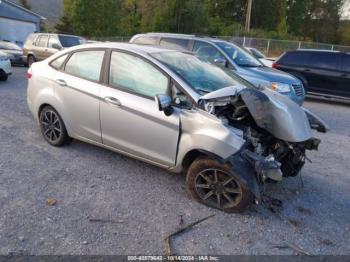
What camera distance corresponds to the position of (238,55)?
8.84 meters

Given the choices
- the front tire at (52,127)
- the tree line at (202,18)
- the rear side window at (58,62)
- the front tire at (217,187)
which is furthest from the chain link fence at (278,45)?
the front tire at (217,187)

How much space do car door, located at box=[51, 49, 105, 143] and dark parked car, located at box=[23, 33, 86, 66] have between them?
10.9 metres

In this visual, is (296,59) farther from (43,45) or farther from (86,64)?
(43,45)

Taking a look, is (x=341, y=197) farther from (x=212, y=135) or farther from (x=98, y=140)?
(x=98, y=140)

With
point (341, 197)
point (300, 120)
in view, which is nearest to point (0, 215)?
point (300, 120)

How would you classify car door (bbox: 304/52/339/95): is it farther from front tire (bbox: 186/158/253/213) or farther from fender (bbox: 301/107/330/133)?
front tire (bbox: 186/158/253/213)

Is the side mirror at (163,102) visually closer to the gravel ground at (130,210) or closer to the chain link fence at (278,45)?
the gravel ground at (130,210)

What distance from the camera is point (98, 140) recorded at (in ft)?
15.9

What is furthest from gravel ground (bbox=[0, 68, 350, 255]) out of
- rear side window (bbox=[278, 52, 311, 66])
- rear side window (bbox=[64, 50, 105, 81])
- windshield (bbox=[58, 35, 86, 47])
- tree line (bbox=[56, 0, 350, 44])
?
tree line (bbox=[56, 0, 350, 44])

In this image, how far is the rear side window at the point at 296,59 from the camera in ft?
38.4

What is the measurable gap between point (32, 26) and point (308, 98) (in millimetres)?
26755

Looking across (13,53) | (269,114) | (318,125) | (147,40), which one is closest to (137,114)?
(269,114)

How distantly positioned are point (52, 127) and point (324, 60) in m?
9.29

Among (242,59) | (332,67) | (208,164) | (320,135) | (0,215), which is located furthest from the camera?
(332,67)
